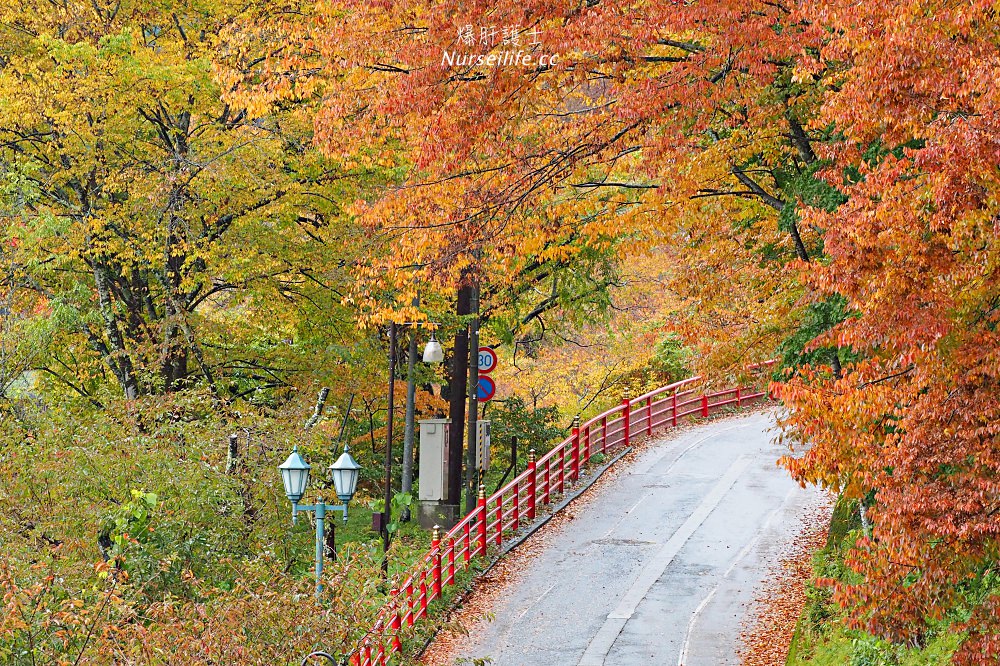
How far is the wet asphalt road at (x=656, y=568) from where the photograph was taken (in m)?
14.8

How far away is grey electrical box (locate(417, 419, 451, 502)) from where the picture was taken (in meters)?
21.7

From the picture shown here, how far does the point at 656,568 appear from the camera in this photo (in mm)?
17797

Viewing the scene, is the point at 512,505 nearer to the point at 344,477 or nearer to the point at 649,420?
the point at 649,420

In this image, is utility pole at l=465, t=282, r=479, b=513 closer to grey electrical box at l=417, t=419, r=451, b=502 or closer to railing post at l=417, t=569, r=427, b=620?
grey electrical box at l=417, t=419, r=451, b=502

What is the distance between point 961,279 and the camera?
310 inches

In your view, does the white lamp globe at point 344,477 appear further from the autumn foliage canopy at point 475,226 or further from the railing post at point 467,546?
the railing post at point 467,546

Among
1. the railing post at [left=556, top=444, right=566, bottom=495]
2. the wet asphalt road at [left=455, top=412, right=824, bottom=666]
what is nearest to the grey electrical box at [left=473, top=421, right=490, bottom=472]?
the railing post at [left=556, top=444, right=566, bottom=495]

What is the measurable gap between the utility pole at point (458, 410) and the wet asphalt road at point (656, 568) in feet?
9.51

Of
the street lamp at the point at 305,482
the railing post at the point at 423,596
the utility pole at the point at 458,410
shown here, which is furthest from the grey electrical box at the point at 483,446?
the street lamp at the point at 305,482

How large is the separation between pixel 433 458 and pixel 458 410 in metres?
1.58

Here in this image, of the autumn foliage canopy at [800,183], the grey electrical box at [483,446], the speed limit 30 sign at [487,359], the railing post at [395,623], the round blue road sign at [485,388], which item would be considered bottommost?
the railing post at [395,623]

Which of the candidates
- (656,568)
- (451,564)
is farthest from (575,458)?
(451,564)

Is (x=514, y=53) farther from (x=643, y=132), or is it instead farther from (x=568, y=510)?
(x=568, y=510)

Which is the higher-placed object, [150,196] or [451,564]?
[150,196]
